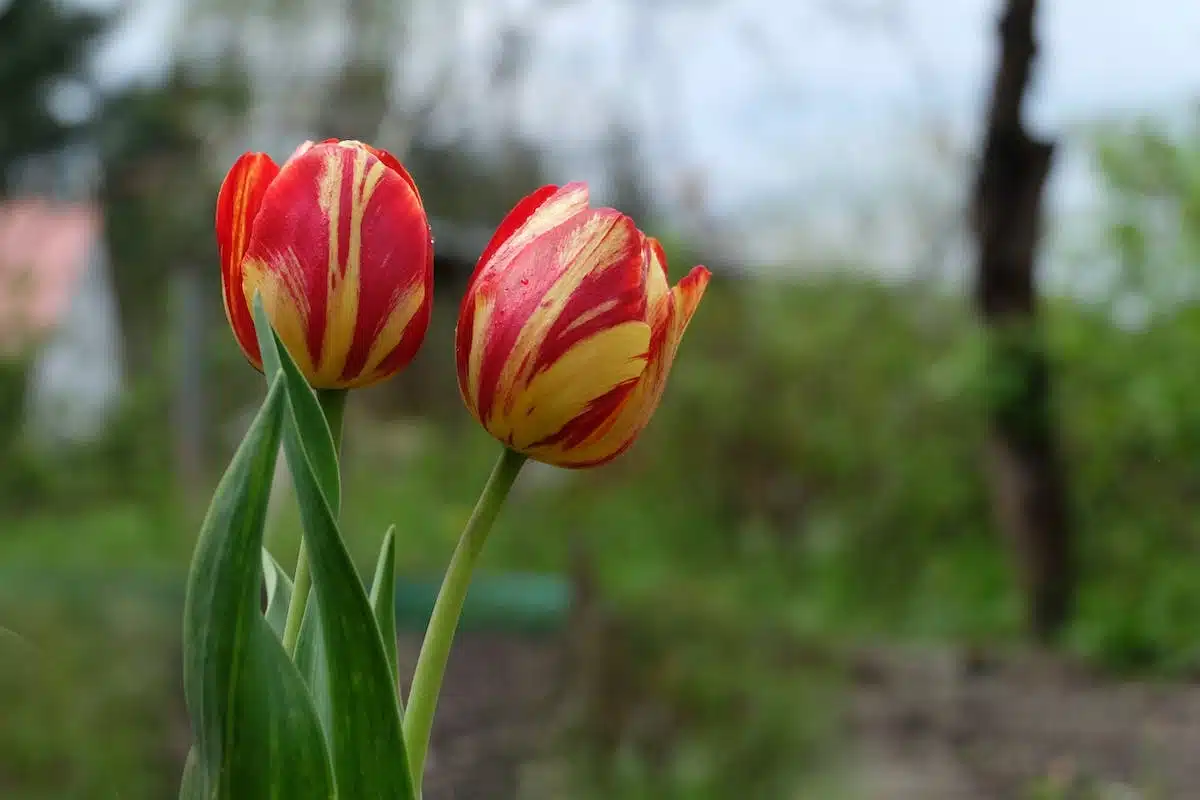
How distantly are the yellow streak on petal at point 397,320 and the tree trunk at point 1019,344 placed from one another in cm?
290

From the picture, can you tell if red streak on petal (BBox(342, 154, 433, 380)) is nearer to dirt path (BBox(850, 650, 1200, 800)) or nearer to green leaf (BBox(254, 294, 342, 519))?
green leaf (BBox(254, 294, 342, 519))

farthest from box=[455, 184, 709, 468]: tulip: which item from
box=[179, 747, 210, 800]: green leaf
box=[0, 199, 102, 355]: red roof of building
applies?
box=[0, 199, 102, 355]: red roof of building

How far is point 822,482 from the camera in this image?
4406 mm

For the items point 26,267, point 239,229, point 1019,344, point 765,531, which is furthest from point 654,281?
point 26,267

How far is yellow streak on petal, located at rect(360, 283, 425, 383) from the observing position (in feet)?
1.36

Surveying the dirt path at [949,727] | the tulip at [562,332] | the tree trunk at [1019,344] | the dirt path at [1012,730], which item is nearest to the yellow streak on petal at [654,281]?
the tulip at [562,332]

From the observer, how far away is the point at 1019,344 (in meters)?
3.28

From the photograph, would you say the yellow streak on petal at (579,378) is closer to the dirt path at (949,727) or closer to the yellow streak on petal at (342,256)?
the yellow streak on petal at (342,256)

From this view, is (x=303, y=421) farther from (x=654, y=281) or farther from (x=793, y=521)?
(x=793, y=521)

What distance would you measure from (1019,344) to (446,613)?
3079 mm

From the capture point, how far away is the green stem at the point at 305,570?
0.45m

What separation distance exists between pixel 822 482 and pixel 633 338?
408 centimetres

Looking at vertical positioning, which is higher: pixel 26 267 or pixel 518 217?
pixel 26 267

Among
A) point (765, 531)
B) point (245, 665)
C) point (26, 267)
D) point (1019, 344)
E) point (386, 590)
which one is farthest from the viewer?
point (26, 267)
